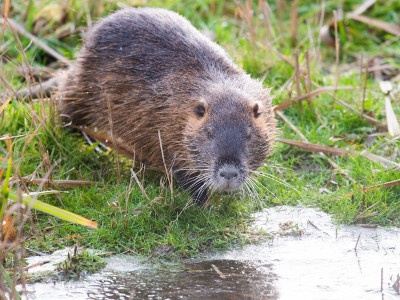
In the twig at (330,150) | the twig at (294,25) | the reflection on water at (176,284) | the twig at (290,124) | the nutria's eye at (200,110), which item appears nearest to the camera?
the reflection on water at (176,284)

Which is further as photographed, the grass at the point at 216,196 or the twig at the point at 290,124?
the twig at the point at 290,124

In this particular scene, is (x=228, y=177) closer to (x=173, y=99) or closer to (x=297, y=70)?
(x=173, y=99)

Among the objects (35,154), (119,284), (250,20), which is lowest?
(119,284)

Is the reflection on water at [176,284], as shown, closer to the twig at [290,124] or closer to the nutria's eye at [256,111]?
the nutria's eye at [256,111]

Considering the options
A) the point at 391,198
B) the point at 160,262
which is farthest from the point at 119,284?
the point at 391,198

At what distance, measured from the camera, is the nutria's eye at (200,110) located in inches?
155

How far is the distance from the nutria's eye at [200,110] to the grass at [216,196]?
51 centimetres

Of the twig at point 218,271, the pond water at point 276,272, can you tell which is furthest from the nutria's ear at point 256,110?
the twig at point 218,271

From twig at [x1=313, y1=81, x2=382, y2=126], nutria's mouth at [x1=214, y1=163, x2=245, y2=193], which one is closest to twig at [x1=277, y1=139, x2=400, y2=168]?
twig at [x1=313, y1=81, x2=382, y2=126]

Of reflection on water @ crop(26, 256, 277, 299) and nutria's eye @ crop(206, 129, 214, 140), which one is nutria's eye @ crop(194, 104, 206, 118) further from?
reflection on water @ crop(26, 256, 277, 299)

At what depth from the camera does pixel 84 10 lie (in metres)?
6.52

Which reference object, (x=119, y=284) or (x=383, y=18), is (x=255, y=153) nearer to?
(x=119, y=284)

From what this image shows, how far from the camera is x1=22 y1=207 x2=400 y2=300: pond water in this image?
2959 mm

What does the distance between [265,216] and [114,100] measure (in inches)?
56.5
